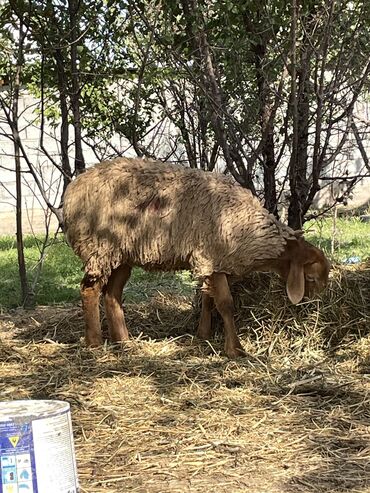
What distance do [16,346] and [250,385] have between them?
207 centimetres

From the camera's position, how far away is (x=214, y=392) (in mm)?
4680

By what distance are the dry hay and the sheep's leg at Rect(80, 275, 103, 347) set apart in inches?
4.7

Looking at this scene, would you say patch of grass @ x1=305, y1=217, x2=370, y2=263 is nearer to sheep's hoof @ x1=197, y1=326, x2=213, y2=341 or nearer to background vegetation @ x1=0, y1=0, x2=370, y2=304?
background vegetation @ x1=0, y1=0, x2=370, y2=304

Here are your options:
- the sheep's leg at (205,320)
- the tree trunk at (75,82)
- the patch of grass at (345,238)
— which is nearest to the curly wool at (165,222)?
the sheep's leg at (205,320)

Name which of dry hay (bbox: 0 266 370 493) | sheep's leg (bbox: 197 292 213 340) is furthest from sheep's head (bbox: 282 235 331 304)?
sheep's leg (bbox: 197 292 213 340)

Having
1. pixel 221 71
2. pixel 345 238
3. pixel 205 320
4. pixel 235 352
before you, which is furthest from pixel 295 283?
pixel 345 238

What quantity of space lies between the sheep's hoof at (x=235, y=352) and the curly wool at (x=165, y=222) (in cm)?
51

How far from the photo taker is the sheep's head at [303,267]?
5562mm

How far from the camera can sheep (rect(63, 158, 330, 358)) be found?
5531mm

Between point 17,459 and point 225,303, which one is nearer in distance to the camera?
point 17,459

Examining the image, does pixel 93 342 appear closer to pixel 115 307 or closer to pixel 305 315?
pixel 115 307

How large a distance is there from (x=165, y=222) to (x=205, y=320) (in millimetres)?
835

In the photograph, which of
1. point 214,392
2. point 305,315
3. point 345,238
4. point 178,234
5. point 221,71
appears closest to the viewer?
point 214,392

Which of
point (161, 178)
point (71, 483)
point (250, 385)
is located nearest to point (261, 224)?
point (161, 178)
